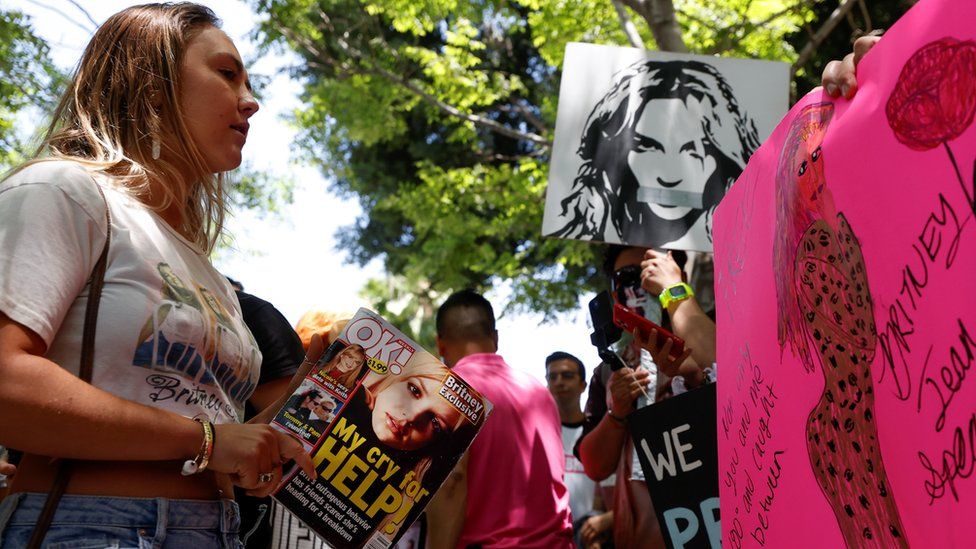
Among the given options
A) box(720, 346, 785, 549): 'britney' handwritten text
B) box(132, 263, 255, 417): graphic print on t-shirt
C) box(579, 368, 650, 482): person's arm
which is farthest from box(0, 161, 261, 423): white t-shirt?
box(579, 368, 650, 482): person's arm

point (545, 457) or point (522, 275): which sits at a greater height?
point (522, 275)

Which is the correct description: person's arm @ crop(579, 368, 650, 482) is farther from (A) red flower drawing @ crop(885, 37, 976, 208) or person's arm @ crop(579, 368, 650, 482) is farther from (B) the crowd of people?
(A) red flower drawing @ crop(885, 37, 976, 208)

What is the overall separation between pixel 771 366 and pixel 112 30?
1380mm

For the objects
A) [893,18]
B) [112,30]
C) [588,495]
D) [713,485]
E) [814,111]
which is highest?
[893,18]

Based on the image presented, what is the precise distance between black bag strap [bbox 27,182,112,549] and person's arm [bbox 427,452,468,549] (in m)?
2.14

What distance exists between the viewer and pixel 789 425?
1.66 meters

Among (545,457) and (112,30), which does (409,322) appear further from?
(112,30)

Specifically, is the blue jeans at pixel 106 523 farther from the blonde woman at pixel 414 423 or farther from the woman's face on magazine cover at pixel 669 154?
the woman's face on magazine cover at pixel 669 154

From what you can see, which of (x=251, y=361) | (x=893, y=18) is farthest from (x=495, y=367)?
(x=893, y=18)

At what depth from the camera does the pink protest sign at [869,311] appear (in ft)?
3.69

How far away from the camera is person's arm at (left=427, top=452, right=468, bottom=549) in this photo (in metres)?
3.57

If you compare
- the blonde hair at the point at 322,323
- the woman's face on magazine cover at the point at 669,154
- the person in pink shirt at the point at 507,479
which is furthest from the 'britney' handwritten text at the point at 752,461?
the woman's face on magazine cover at the point at 669,154

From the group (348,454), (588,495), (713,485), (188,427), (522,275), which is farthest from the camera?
(522,275)

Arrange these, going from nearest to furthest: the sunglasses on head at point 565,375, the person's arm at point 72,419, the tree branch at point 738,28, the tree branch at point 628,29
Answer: the person's arm at point 72,419
the sunglasses on head at point 565,375
the tree branch at point 628,29
the tree branch at point 738,28
